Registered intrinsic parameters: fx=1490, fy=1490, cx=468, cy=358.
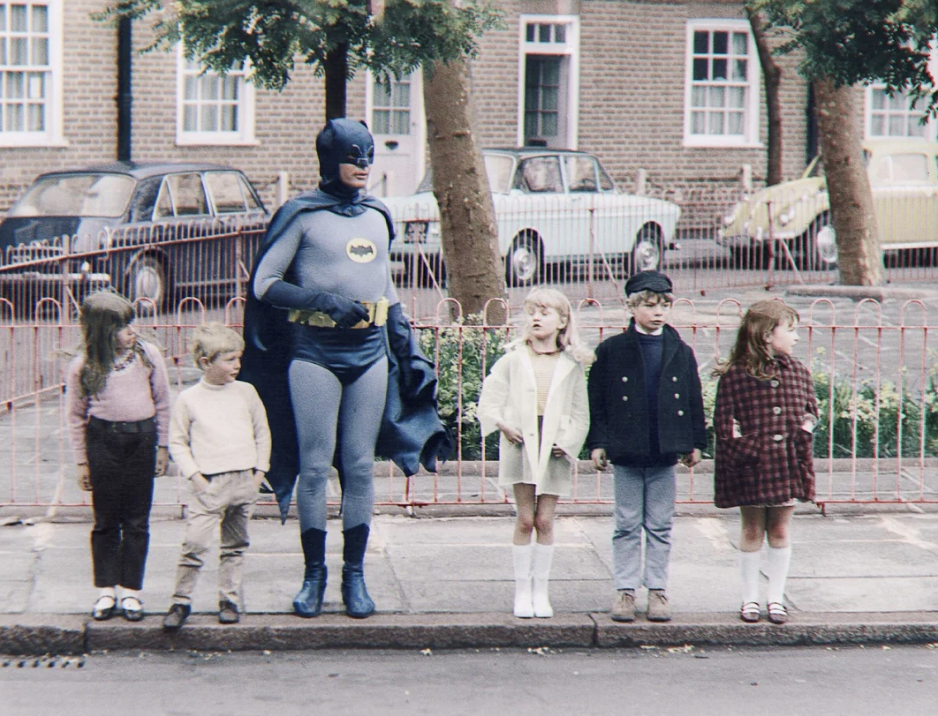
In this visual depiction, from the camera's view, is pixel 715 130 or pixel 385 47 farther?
pixel 715 130

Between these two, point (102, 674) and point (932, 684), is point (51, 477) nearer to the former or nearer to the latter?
point (102, 674)

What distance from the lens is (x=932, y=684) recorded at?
18.1ft

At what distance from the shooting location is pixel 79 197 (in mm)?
15281

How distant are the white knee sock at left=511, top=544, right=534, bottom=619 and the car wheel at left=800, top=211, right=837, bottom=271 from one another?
13.1 metres

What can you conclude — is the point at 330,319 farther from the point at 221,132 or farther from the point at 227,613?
the point at 221,132

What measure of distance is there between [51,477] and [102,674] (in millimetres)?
3221

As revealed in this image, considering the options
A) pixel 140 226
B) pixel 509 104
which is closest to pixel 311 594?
pixel 140 226

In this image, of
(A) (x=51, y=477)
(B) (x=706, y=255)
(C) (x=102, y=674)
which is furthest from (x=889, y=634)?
(B) (x=706, y=255)

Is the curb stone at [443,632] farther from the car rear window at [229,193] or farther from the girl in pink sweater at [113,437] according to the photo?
the car rear window at [229,193]

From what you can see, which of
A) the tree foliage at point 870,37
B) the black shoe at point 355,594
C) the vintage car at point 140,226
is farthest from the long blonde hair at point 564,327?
the vintage car at point 140,226

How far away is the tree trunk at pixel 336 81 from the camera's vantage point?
9.19 m

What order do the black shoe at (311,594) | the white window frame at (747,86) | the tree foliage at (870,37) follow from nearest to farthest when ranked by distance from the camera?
the black shoe at (311,594) → the tree foliage at (870,37) → the white window frame at (747,86)

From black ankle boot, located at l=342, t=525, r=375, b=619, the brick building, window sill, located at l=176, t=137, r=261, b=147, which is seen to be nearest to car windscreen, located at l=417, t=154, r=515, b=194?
the brick building

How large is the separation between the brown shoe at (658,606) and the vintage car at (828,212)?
12.3 metres
